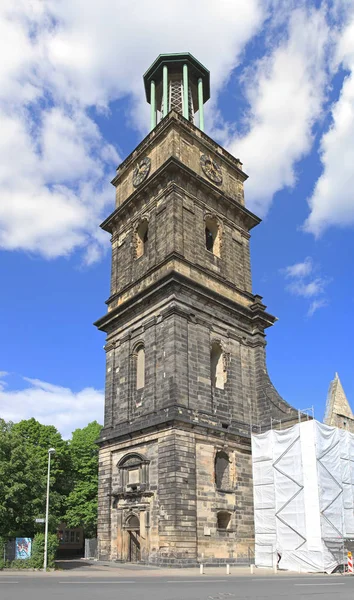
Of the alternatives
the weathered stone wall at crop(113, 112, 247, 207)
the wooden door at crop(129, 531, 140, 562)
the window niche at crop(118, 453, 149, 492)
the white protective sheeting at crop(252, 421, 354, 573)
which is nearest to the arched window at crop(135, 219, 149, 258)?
the weathered stone wall at crop(113, 112, 247, 207)

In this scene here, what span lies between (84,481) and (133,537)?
1774 cm

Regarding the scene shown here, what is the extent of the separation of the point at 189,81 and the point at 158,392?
25.7 meters

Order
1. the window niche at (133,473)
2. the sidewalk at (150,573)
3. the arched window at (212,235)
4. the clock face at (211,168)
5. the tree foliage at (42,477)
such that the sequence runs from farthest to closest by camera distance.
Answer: the clock face at (211,168)
the arched window at (212,235)
the tree foliage at (42,477)
the window niche at (133,473)
the sidewalk at (150,573)

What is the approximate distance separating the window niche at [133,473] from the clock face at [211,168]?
1767 cm

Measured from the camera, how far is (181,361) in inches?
971

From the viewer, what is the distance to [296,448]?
78.5ft

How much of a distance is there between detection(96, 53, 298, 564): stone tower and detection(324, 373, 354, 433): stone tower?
9484mm

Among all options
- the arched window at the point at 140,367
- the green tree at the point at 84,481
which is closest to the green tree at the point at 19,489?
the arched window at the point at 140,367

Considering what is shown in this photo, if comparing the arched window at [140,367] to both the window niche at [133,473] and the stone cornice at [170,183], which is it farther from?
the stone cornice at [170,183]

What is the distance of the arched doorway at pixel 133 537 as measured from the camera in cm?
2408

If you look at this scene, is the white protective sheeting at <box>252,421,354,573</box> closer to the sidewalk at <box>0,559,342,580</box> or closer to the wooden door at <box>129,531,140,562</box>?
the sidewalk at <box>0,559,342,580</box>

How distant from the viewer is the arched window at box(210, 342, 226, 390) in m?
27.5

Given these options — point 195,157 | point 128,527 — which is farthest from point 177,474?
point 195,157

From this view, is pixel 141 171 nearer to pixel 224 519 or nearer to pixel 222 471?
pixel 222 471
